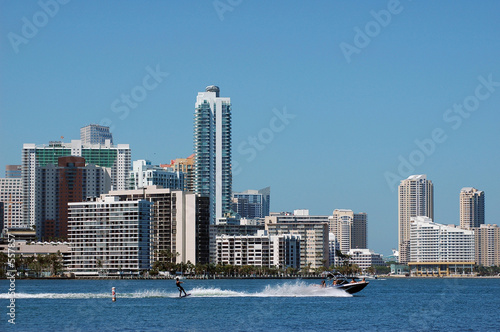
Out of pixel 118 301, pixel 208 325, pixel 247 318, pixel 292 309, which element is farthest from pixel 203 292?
pixel 208 325

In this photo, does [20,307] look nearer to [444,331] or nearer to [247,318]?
[247,318]

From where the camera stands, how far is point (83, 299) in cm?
10525

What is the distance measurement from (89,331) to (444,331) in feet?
90.7

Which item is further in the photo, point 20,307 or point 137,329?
point 20,307

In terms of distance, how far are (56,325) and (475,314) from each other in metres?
42.8

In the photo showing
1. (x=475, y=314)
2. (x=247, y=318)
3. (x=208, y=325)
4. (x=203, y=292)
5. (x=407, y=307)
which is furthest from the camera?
(x=203, y=292)

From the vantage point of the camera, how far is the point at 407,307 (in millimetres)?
100812

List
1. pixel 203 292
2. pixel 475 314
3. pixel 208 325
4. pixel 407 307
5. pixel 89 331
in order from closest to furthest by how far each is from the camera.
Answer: pixel 89 331 < pixel 208 325 < pixel 475 314 < pixel 407 307 < pixel 203 292

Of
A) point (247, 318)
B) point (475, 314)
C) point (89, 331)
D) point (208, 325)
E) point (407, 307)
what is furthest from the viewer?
point (407, 307)

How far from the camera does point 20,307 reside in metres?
94.3

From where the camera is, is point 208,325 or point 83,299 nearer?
point 208,325

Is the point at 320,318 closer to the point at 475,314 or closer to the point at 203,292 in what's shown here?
the point at 475,314

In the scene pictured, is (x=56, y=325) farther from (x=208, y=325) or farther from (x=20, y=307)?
(x=20, y=307)

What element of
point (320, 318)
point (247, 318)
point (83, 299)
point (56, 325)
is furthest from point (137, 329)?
point (83, 299)
